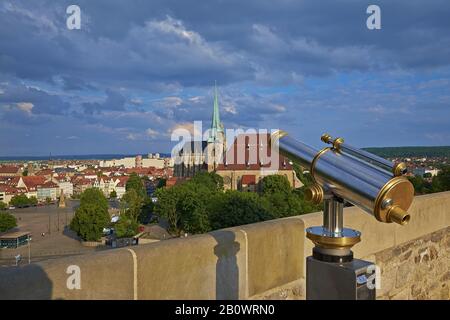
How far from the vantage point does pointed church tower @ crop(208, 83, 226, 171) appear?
89.6m

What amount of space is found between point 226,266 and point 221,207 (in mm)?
31915

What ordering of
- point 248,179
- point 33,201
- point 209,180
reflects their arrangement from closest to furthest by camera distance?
point 209,180 < point 248,179 < point 33,201

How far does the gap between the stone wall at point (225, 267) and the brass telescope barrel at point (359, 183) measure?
875 millimetres

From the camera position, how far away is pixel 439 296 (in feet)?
15.3

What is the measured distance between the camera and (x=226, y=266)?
2.46 m

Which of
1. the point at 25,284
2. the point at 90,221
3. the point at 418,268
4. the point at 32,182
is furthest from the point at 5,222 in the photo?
the point at 25,284

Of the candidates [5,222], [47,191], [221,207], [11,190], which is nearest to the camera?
[221,207]

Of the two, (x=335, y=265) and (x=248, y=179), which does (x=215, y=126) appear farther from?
(x=335, y=265)

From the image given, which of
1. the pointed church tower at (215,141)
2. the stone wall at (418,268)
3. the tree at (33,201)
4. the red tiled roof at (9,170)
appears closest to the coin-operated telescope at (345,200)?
the stone wall at (418,268)

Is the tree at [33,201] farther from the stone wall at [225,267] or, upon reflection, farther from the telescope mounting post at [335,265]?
the telescope mounting post at [335,265]

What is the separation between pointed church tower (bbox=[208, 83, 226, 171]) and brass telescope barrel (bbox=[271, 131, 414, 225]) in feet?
284

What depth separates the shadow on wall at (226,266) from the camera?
2.43m

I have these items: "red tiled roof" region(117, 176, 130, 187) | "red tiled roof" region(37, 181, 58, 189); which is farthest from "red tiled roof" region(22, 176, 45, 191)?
"red tiled roof" region(117, 176, 130, 187)
